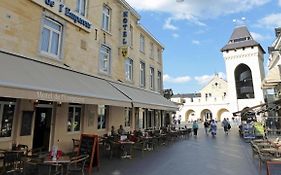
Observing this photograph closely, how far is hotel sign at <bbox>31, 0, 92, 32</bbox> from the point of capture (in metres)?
9.88

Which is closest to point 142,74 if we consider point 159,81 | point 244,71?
point 159,81

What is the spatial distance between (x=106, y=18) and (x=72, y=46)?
464 cm

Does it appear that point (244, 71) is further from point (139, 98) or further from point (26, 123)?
point (26, 123)

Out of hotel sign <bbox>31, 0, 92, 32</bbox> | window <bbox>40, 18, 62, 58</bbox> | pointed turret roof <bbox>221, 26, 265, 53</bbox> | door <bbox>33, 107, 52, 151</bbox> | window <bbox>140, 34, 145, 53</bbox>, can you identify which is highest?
pointed turret roof <bbox>221, 26, 265, 53</bbox>

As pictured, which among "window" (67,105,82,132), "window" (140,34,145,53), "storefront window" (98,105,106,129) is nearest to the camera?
"window" (67,105,82,132)

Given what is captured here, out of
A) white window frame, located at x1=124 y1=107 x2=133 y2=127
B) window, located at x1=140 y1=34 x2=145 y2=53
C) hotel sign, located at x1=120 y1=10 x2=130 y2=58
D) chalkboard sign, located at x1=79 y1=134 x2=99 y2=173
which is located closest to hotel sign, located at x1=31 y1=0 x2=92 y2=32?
hotel sign, located at x1=120 y1=10 x2=130 y2=58

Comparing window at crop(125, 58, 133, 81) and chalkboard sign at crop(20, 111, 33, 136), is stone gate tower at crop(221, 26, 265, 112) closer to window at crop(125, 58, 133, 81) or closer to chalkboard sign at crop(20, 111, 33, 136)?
window at crop(125, 58, 133, 81)

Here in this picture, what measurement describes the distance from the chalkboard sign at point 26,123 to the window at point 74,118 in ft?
7.44

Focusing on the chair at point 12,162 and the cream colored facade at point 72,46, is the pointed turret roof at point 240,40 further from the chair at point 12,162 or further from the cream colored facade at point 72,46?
the chair at point 12,162

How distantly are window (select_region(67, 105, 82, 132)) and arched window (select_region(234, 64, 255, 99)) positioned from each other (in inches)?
1860

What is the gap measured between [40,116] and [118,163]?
391cm

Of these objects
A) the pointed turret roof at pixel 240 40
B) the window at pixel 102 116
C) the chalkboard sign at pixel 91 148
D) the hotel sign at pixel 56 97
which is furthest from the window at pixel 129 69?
the pointed turret roof at pixel 240 40

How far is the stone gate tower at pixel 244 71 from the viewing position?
49.9 metres

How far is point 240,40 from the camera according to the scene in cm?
5541
